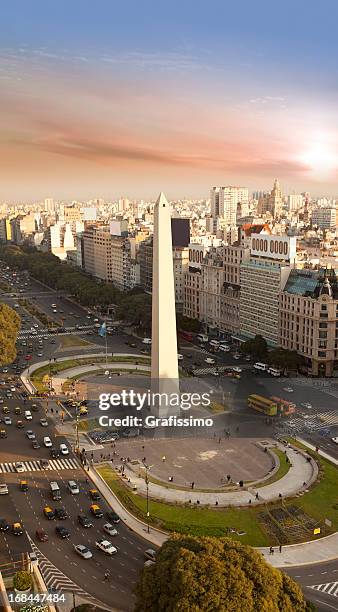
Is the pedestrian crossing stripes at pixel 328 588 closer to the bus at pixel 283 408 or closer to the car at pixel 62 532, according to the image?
the car at pixel 62 532

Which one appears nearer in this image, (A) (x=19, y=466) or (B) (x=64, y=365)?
(A) (x=19, y=466)

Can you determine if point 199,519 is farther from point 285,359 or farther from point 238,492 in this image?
point 285,359

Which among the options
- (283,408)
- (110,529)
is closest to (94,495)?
(110,529)

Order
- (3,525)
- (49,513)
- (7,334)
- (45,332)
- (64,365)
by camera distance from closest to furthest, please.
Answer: (3,525)
(49,513)
(7,334)
(64,365)
(45,332)

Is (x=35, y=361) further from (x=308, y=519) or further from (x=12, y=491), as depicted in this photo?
(x=308, y=519)

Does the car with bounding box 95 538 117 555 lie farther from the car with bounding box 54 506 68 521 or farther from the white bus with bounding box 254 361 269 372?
the white bus with bounding box 254 361 269 372

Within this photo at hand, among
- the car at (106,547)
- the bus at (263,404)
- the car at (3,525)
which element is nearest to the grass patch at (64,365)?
the bus at (263,404)
